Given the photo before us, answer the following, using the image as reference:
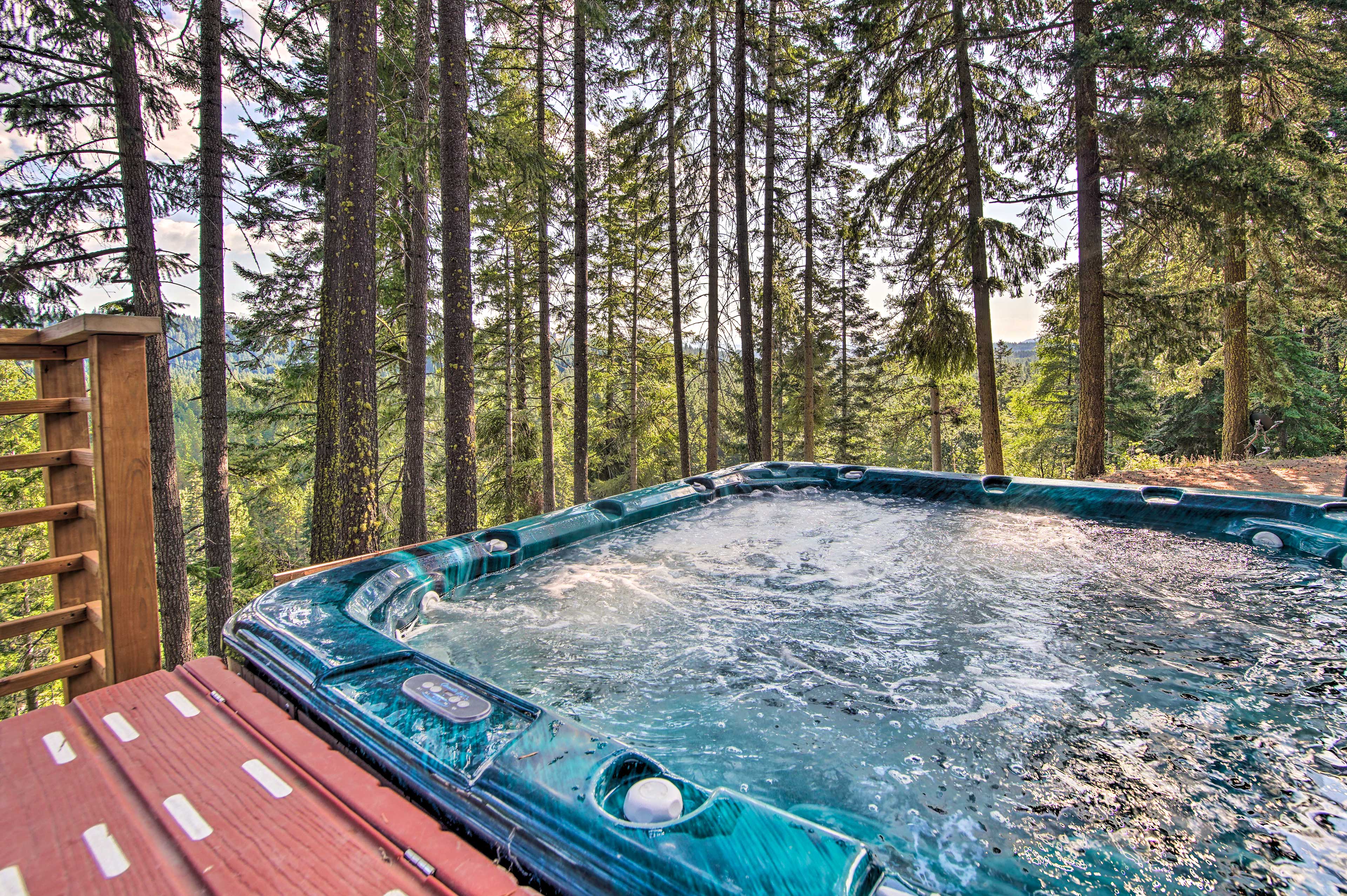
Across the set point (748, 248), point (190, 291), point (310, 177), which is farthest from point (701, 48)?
point (190, 291)

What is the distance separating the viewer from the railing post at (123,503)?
58.1 inches

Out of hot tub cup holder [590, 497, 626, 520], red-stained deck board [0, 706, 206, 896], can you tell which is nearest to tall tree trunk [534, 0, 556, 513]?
hot tub cup holder [590, 497, 626, 520]

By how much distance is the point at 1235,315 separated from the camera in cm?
747

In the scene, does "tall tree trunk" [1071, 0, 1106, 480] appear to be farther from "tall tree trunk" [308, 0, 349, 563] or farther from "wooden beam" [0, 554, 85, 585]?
"wooden beam" [0, 554, 85, 585]

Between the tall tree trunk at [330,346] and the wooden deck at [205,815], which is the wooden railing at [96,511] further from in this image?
the tall tree trunk at [330,346]

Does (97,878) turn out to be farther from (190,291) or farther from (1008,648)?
(190,291)

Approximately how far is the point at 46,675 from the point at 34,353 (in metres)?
0.82

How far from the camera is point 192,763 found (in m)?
1.04

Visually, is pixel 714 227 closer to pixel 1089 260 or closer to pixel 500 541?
pixel 1089 260

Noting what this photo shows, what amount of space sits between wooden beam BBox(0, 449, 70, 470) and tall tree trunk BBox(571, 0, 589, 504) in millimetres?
6436

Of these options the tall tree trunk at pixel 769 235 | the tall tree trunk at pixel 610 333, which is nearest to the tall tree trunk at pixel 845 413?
the tall tree trunk at pixel 769 235

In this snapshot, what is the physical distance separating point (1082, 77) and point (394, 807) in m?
7.76

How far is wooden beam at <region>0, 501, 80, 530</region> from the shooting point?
4.63 feet

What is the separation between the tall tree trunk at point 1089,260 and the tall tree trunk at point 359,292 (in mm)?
6161
